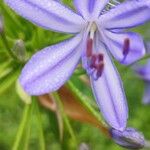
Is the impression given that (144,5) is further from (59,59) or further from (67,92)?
(67,92)

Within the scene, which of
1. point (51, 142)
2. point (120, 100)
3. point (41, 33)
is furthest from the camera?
point (51, 142)

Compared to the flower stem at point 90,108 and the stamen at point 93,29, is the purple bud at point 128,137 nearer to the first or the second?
the flower stem at point 90,108

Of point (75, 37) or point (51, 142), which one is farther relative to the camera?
point (51, 142)

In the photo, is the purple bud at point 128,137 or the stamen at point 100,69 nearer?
the stamen at point 100,69

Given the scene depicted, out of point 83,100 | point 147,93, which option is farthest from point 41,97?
point 147,93

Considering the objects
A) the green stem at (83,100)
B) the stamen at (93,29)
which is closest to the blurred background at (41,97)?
the green stem at (83,100)

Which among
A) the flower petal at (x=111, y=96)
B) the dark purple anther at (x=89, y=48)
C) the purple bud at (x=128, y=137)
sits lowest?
the purple bud at (x=128, y=137)

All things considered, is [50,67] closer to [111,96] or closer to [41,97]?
[111,96]

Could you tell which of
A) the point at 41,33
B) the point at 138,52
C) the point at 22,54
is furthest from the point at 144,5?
the point at 41,33
